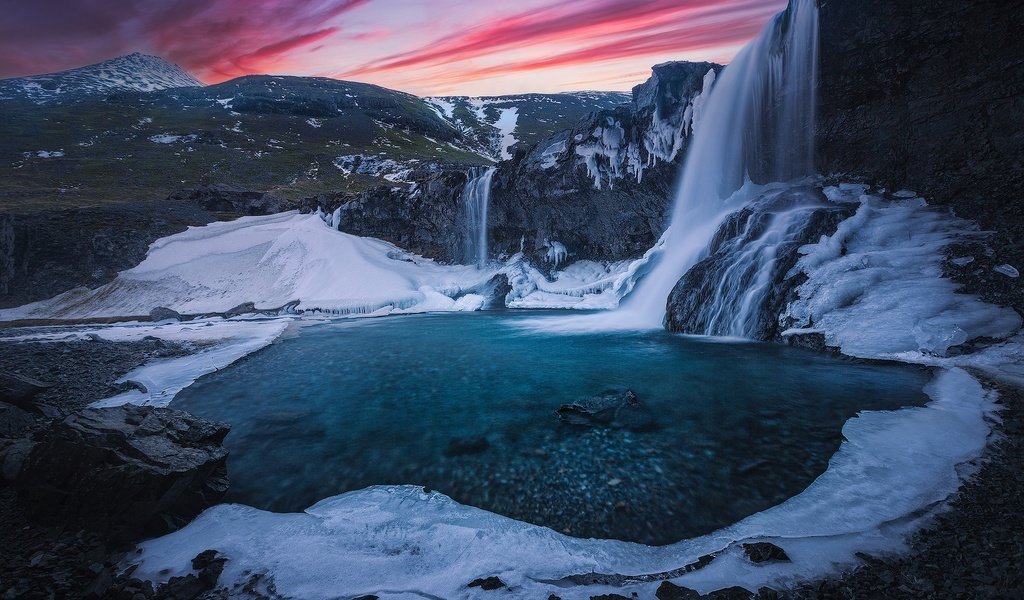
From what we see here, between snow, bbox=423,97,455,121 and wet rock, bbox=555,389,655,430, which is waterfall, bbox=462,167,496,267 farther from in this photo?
snow, bbox=423,97,455,121

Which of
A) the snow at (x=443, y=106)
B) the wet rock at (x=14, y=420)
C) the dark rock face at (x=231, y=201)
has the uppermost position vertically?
the snow at (x=443, y=106)

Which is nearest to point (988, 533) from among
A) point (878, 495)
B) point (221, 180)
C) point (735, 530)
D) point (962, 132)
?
point (878, 495)

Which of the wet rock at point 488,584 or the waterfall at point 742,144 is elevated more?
the waterfall at point 742,144

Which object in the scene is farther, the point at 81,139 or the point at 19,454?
the point at 81,139

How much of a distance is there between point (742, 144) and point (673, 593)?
903 inches

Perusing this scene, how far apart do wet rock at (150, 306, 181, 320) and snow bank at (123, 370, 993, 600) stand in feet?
86.0

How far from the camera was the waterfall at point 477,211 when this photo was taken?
110 feet

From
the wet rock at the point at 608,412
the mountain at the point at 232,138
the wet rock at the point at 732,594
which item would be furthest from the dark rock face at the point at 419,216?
the wet rock at the point at 732,594

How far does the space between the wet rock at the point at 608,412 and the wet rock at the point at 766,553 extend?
10.9 feet

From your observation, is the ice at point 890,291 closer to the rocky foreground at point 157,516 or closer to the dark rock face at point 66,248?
the rocky foreground at point 157,516

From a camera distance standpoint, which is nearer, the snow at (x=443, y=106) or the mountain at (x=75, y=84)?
the mountain at (x=75, y=84)

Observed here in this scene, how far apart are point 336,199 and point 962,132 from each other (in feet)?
144

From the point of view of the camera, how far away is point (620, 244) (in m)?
28.7

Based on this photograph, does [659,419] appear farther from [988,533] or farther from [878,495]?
[988,533]
